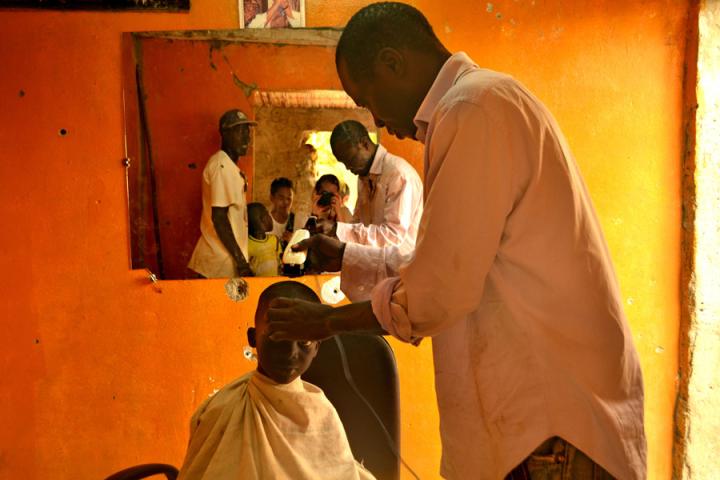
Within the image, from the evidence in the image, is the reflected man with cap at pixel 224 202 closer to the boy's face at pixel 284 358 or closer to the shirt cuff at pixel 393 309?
the boy's face at pixel 284 358

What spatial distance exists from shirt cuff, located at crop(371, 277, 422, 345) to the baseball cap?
145cm

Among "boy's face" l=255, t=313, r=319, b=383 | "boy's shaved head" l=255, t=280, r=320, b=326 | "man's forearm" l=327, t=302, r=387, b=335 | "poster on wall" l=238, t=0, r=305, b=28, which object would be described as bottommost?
"boy's face" l=255, t=313, r=319, b=383

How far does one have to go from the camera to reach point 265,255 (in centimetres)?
252

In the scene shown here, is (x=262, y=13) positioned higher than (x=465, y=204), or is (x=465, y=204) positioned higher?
(x=262, y=13)

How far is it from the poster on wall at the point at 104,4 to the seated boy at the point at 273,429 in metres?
1.28

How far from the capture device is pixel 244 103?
249 centimetres

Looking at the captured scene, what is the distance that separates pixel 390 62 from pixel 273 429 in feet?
3.23

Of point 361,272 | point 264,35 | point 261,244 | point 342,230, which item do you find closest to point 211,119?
point 264,35

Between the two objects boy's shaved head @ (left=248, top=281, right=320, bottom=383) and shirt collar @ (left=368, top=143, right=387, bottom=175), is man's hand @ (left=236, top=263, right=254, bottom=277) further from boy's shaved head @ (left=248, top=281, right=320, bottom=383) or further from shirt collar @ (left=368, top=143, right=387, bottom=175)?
boy's shaved head @ (left=248, top=281, right=320, bottom=383)

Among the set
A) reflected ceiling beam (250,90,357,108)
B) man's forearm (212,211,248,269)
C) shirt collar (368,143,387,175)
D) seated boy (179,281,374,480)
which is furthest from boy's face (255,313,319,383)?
reflected ceiling beam (250,90,357,108)

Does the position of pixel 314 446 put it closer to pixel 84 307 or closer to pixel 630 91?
pixel 84 307

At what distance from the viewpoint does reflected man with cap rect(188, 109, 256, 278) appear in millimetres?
2488

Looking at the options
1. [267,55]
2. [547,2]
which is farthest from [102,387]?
[547,2]

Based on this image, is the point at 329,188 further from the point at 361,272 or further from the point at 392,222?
the point at 361,272
